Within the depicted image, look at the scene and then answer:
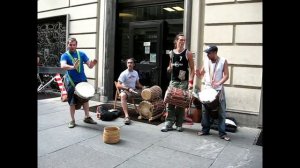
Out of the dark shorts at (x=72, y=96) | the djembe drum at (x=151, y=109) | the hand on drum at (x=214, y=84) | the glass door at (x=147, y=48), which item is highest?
the glass door at (x=147, y=48)

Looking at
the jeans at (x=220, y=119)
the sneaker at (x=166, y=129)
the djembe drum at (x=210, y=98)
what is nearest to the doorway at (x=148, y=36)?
the sneaker at (x=166, y=129)

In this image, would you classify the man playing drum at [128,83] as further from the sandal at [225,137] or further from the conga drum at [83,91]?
the sandal at [225,137]

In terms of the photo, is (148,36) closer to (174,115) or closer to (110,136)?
(174,115)

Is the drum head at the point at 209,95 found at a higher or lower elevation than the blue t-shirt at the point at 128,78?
lower

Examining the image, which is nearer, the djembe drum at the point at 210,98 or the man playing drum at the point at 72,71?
the djembe drum at the point at 210,98

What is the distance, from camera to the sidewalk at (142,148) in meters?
4.14

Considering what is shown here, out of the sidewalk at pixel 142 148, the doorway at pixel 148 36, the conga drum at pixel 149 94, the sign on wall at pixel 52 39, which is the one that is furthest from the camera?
the sign on wall at pixel 52 39

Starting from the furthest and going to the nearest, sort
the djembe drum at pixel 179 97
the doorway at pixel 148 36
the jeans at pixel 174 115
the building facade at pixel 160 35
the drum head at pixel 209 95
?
the doorway at pixel 148 36 → the building facade at pixel 160 35 → the jeans at pixel 174 115 → the djembe drum at pixel 179 97 → the drum head at pixel 209 95

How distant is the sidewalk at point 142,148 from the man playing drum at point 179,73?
271mm

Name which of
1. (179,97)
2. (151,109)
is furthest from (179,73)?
(151,109)

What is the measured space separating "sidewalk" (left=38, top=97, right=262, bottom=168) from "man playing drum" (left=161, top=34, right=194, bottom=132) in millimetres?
271

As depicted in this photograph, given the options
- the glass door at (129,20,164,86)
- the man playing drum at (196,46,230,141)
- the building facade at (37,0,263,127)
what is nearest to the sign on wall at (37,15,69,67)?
the building facade at (37,0,263,127)

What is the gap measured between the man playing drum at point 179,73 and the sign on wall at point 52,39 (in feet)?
20.3
